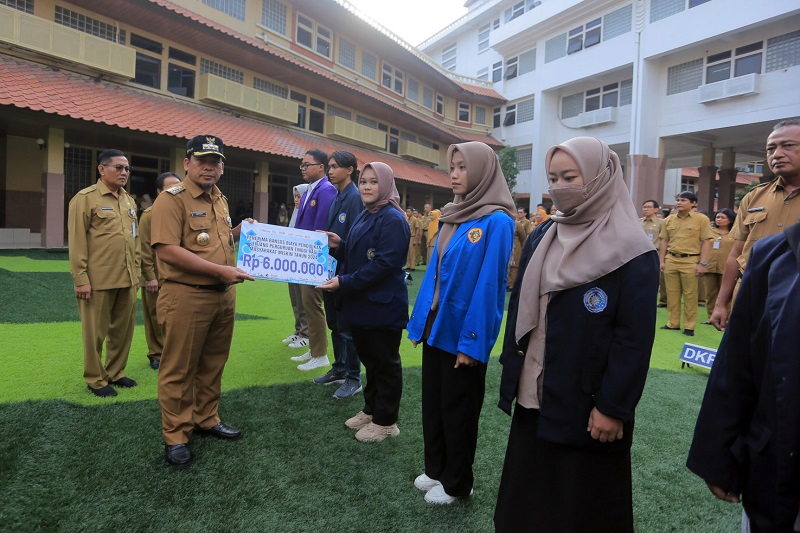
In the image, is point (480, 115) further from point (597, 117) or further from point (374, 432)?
point (374, 432)

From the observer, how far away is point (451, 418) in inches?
93.7

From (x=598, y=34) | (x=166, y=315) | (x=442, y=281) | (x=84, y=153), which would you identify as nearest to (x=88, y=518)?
(x=166, y=315)

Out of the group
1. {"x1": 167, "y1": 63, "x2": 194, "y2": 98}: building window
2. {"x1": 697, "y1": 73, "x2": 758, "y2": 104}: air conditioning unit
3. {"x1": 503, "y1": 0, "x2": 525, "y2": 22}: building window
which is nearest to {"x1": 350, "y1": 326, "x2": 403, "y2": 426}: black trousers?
{"x1": 167, "y1": 63, "x2": 194, "y2": 98}: building window

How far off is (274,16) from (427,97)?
10.5m

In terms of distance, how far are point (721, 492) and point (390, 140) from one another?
21.6m

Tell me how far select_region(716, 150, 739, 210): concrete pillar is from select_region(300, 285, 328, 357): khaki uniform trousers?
20.5 meters

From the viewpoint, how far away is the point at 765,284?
4.01 ft

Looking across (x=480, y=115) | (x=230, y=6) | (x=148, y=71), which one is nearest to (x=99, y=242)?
(x=148, y=71)

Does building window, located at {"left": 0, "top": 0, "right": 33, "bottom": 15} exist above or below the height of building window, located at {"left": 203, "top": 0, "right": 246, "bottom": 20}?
below

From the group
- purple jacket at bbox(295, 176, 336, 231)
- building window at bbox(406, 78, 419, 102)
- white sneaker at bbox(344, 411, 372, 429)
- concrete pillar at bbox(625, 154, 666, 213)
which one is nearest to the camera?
white sneaker at bbox(344, 411, 372, 429)

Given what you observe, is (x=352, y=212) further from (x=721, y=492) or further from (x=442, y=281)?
(x=721, y=492)

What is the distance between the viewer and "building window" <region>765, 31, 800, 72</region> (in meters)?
15.4

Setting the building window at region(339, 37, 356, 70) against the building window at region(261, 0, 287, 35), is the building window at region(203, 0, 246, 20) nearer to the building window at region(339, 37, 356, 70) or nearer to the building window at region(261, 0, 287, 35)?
the building window at region(261, 0, 287, 35)

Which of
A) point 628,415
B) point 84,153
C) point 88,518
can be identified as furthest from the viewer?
point 84,153
